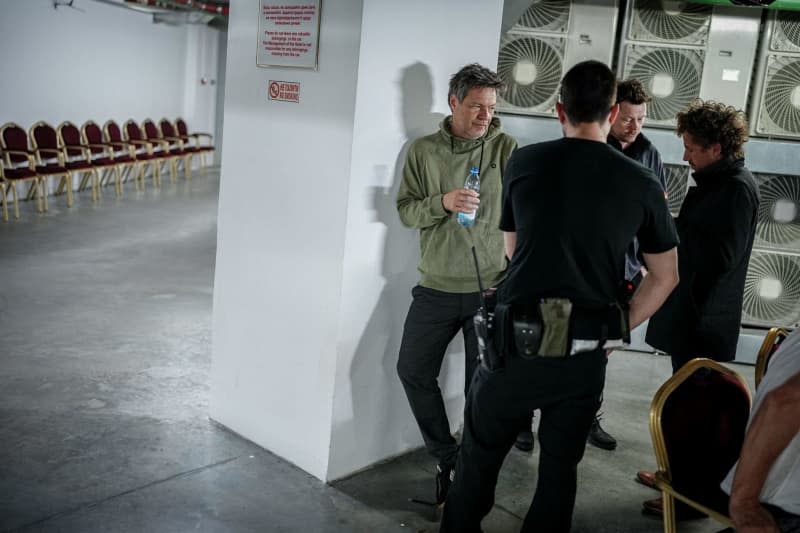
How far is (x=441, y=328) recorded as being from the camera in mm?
2746

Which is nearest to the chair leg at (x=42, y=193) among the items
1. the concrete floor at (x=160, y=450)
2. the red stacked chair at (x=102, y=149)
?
the red stacked chair at (x=102, y=149)

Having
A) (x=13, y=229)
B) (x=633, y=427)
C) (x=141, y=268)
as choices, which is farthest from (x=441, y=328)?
(x=13, y=229)

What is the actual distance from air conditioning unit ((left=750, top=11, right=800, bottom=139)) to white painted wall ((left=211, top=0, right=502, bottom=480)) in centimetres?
240

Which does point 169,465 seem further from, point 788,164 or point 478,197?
point 788,164

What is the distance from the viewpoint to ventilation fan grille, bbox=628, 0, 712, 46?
15.3ft

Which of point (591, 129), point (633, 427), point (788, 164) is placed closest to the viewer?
point (591, 129)

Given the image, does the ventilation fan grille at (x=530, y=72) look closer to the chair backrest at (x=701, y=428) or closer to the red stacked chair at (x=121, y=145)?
the chair backrest at (x=701, y=428)

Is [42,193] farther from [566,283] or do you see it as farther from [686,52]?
[566,283]

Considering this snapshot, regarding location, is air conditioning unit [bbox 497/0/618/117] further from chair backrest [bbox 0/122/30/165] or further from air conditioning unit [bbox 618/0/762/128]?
chair backrest [bbox 0/122/30/165]

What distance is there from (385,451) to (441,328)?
2.17 feet

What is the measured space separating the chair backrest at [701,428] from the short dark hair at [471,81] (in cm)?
119

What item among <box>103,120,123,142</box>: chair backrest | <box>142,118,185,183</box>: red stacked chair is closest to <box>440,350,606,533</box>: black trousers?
<box>103,120,123,142</box>: chair backrest

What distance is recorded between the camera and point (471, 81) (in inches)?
103

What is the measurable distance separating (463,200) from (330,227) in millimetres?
520
